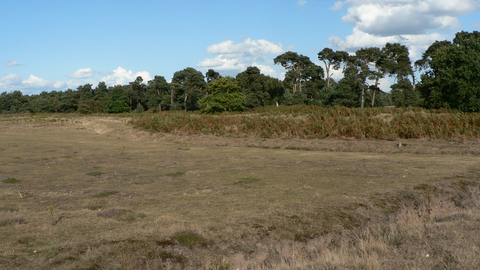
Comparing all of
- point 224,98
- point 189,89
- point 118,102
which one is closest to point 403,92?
point 224,98

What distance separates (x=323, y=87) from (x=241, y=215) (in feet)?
212

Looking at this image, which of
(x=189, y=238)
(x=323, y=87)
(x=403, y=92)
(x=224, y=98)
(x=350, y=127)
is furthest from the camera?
(x=323, y=87)

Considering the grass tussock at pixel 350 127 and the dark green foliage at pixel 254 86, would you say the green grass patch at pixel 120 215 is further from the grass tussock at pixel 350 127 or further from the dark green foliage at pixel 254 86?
the dark green foliage at pixel 254 86

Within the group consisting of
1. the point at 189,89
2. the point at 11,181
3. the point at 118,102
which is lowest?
the point at 11,181

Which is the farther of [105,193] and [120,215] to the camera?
[105,193]

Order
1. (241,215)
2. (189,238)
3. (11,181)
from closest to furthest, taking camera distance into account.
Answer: (189,238), (241,215), (11,181)

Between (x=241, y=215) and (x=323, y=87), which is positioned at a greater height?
(x=323, y=87)

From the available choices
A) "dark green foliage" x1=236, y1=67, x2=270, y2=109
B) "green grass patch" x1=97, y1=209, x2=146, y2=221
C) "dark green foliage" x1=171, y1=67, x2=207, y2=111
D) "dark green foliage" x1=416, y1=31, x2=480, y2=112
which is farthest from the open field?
"dark green foliage" x1=171, y1=67, x2=207, y2=111

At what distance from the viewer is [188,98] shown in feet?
253

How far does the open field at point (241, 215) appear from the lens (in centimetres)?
435

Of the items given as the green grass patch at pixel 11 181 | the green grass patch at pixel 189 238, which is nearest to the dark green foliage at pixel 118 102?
the green grass patch at pixel 11 181

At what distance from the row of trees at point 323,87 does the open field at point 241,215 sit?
24903 mm

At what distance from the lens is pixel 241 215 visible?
590 cm

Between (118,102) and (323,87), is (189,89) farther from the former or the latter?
(323,87)
